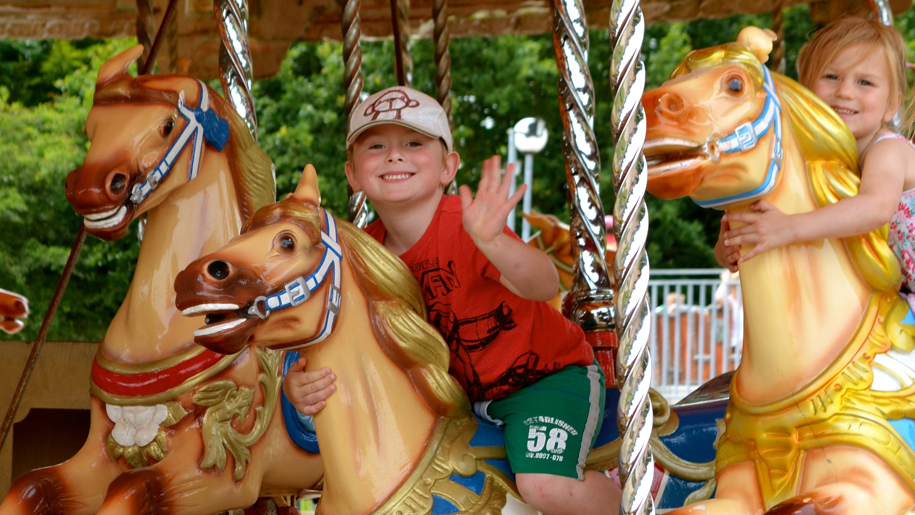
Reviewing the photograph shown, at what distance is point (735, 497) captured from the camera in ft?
6.13

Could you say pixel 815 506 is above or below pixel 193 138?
below

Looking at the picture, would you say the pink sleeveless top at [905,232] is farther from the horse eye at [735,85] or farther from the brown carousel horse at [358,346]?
the brown carousel horse at [358,346]

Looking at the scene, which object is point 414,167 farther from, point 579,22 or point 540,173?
point 540,173

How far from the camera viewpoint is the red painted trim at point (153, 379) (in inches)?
95.3

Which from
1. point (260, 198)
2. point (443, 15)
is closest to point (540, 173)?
point (443, 15)

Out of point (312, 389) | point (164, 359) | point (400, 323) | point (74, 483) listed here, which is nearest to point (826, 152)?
point (400, 323)

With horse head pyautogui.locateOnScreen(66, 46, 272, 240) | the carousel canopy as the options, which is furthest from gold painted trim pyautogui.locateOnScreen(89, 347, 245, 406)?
the carousel canopy

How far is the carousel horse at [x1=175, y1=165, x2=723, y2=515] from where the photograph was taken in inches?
71.4

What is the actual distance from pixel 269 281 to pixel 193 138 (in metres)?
0.89

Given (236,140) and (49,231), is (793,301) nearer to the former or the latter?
(236,140)

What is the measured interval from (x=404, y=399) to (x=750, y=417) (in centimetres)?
71

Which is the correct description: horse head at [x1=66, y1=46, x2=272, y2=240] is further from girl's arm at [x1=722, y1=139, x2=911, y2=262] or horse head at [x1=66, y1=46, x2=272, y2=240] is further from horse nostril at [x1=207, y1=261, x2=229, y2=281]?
girl's arm at [x1=722, y1=139, x2=911, y2=262]

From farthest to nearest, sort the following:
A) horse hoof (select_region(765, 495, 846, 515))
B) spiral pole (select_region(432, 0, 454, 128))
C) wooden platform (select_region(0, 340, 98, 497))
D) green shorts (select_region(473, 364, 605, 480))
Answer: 1. spiral pole (select_region(432, 0, 454, 128))
2. wooden platform (select_region(0, 340, 98, 497))
3. green shorts (select_region(473, 364, 605, 480))
4. horse hoof (select_region(765, 495, 846, 515))

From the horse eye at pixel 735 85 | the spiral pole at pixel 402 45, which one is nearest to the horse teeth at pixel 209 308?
the horse eye at pixel 735 85
